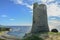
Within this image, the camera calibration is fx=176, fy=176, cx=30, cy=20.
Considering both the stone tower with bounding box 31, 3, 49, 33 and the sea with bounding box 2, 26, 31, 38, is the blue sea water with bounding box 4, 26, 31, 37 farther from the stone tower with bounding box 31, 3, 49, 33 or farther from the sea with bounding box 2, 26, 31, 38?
the stone tower with bounding box 31, 3, 49, 33

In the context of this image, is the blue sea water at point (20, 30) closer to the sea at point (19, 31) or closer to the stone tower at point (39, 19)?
the sea at point (19, 31)

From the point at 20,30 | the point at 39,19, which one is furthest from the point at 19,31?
the point at 39,19

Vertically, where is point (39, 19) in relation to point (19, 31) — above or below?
above

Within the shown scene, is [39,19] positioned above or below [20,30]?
above

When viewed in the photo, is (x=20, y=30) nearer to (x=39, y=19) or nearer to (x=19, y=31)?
(x=19, y=31)

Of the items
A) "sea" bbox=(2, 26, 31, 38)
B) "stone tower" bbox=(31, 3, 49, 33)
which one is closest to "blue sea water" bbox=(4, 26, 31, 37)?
"sea" bbox=(2, 26, 31, 38)

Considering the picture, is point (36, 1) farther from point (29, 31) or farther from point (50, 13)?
point (29, 31)

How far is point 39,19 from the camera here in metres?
4.47

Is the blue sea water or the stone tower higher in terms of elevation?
the stone tower

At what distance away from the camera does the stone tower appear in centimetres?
447

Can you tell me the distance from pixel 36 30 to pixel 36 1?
0.74 m

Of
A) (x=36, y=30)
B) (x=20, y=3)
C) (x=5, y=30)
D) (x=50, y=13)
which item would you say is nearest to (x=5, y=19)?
(x=5, y=30)

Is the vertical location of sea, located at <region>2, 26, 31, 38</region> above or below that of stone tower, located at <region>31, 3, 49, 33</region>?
below

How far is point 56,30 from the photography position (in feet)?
14.9
